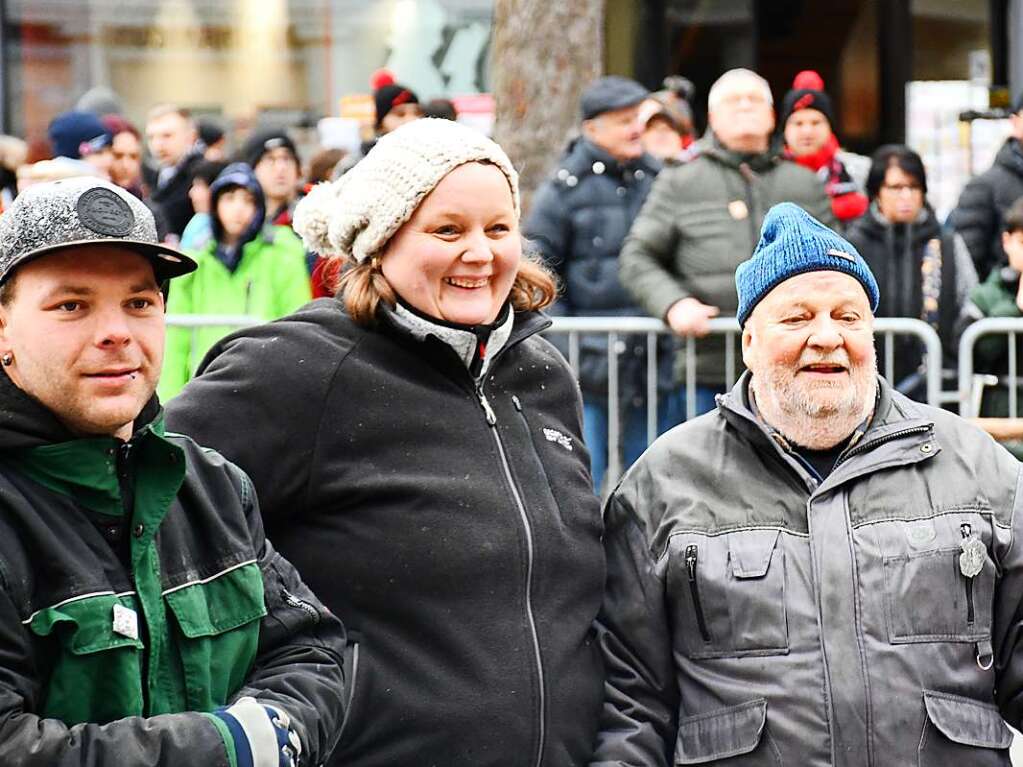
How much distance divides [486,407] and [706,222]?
3.59 m

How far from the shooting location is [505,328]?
3.79m

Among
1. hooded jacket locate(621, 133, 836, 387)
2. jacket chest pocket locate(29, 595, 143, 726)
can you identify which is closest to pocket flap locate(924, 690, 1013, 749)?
jacket chest pocket locate(29, 595, 143, 726)

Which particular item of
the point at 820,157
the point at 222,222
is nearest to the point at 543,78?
the point at 820,157

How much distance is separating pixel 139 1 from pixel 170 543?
13684 millimetres

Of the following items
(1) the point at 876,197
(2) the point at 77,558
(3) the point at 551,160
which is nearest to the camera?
(2) the point at 77,558

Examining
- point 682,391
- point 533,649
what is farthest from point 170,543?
point 682,391

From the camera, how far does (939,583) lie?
3.61 metres

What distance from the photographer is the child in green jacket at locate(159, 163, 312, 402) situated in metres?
7.91

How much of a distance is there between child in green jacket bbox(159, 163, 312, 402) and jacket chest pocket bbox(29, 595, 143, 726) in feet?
16.7

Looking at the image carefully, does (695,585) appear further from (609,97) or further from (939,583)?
(609,97)

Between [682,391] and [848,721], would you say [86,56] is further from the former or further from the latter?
[848,721]

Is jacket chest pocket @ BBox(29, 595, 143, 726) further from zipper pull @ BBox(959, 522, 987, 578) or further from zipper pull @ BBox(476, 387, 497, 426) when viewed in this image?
zipper pull @ BBox(959, 522, 987, 578)

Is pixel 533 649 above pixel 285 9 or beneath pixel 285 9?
beneath

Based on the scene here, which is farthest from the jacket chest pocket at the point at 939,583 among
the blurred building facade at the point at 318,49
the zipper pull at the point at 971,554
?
the blurred building facade at the point at 318,49
